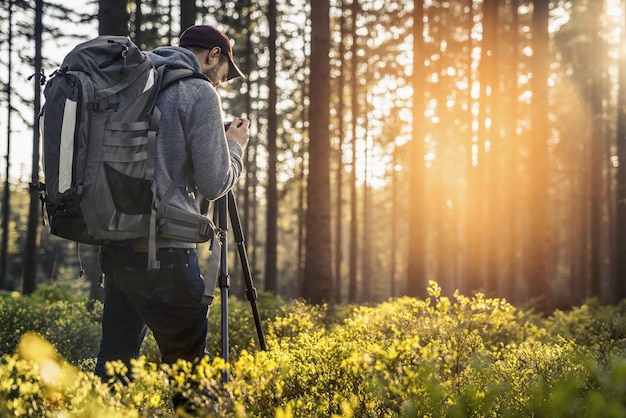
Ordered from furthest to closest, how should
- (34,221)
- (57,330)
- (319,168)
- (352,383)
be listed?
(34,221) < (319,168) < (57,330) < (352,383)

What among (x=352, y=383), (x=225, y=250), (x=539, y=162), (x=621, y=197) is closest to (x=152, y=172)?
(x=225, y=250)

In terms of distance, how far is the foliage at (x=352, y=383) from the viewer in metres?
2.75

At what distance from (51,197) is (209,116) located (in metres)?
0.95

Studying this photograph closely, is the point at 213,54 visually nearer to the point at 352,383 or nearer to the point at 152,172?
the point at 152,172

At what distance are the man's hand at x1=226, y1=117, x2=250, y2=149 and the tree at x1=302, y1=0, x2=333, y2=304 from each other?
27.6ft

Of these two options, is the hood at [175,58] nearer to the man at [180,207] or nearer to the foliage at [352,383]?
the man at [180,207]

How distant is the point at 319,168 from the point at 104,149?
9163 millimetres

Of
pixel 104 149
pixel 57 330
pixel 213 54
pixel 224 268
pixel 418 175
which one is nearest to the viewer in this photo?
pixel 104 149

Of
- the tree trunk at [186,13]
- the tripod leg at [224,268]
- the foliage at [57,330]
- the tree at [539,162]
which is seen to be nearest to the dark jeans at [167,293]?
the tripod leg at [224,268]

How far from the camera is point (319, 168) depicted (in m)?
12.1

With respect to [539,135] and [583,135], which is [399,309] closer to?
[539,135]

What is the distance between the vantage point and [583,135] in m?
26.9

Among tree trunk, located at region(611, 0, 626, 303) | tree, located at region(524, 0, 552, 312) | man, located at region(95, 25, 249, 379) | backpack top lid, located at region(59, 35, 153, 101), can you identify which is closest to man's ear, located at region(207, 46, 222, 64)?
man, located at region(95, 25, 249, 379)

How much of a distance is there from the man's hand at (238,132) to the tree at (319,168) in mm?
8415
